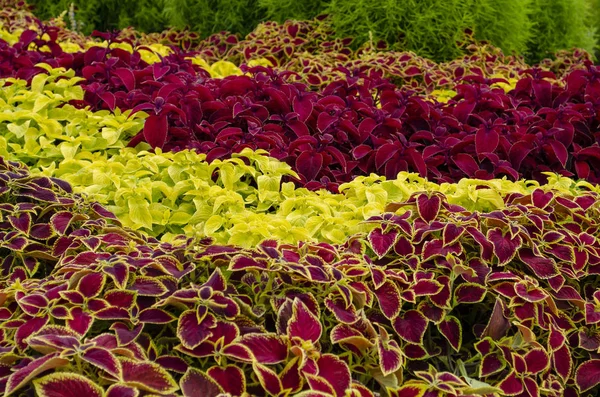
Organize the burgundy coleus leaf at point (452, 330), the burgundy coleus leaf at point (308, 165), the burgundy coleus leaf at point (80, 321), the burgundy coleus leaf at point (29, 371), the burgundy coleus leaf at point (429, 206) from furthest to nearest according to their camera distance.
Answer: the burgundy coleus leaf at point (308, 165) → the burgundy coleus leaf at point (429, 206) → the burgundy coleus leaf at point (452, 330) → the burgundy coleus leaf at point (80, 321) → the burgundy coleus leaf at point (29, 371)

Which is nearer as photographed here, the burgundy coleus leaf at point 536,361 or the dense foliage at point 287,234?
the dense foliage at point 287,234

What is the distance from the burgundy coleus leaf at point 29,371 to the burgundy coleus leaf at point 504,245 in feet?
3.55

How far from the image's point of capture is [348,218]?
2221 mm

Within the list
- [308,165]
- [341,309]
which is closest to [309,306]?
[341,309]

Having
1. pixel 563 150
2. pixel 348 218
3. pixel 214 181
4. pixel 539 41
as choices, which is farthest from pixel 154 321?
pixel 539 41

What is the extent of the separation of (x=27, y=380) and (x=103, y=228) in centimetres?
82

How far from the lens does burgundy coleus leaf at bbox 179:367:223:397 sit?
1.29 metres

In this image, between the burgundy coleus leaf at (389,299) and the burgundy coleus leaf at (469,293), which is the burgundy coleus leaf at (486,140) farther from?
the burgundy coleus leaf at (389,299)

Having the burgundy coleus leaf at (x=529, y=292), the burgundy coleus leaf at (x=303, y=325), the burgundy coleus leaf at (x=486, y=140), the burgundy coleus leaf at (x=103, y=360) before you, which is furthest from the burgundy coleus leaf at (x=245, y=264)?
the burgundy coleus leaf at (x=486, y=140)

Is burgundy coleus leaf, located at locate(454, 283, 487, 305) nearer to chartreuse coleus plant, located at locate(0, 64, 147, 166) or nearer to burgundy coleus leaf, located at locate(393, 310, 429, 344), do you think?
burgundy coleus leaf, located at locate(393, 310, 429, 344)

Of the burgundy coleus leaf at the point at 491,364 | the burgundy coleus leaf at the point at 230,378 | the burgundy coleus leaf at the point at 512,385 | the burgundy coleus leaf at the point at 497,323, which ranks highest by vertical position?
the burgundy coleus leaf at the point at 230,378

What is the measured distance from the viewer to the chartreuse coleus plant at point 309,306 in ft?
4.35

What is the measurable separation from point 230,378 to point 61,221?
851 millimetres

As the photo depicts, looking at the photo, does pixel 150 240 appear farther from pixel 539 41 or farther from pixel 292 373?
pixel 539 41
